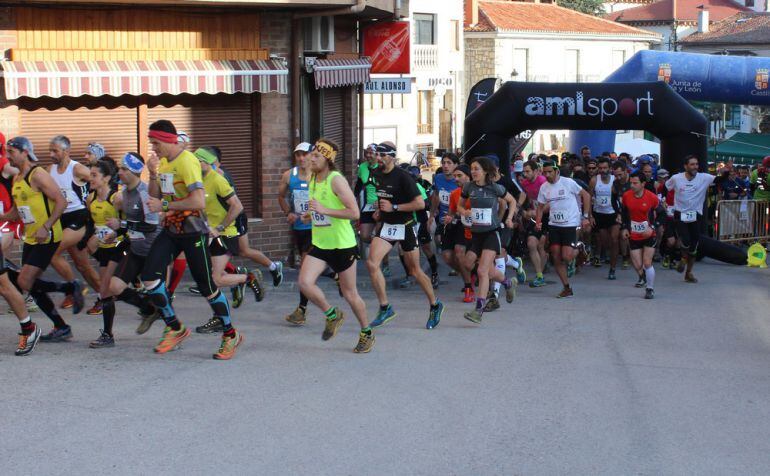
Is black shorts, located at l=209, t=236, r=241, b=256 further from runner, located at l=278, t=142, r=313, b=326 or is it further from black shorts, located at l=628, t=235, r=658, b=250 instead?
black shorts, located at l=628, t=235, r=658, b=250

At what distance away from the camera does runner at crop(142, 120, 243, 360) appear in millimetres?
8875

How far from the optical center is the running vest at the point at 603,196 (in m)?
16.9

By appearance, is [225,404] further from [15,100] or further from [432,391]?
[15,100]

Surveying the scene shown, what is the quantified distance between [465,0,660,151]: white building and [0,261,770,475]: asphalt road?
155 feet

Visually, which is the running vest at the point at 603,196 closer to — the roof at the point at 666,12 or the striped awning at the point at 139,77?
the striped awning at the point at 139,77

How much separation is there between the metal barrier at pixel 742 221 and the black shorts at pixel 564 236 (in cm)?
673

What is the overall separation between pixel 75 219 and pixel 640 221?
22.9 ft

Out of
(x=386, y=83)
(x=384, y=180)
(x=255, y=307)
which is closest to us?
(x=384, y=180)

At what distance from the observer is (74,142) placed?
1444 cm

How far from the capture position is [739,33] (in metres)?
67.8

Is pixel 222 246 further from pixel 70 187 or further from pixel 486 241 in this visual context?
pixel 486 241

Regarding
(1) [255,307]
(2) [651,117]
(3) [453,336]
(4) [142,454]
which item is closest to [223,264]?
(1) [255,307]

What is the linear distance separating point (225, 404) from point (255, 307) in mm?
4499

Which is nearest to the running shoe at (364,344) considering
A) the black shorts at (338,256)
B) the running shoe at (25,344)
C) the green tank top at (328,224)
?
the black shorts at (338,256)
